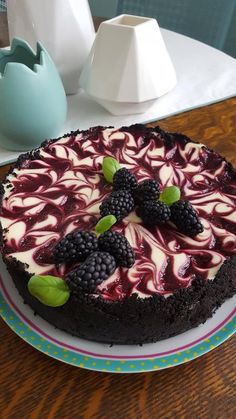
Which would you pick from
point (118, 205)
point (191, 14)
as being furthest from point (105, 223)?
point (191, 14)

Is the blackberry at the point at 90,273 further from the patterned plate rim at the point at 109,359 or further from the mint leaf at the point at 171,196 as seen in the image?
the mint leaf at the point at 171,196

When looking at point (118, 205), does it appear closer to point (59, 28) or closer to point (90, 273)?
point (90, 273)

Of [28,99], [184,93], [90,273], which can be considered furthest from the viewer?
[184,93]

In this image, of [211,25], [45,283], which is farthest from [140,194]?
[211,25]

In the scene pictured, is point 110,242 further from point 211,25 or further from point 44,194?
point 211,25

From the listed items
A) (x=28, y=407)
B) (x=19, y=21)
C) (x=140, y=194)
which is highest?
(x=19, y=21)

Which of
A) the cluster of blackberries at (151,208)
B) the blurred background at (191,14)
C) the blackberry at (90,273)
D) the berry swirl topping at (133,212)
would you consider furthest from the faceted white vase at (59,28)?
the blurred background at (191,14)
